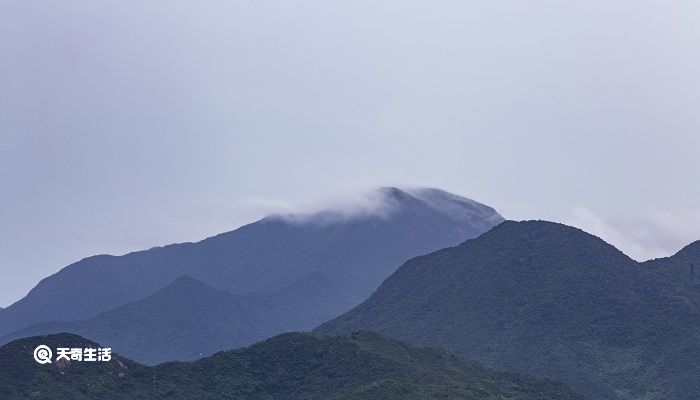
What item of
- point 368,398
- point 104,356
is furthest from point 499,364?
point 104,356

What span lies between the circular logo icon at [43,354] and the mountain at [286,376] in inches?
37.3

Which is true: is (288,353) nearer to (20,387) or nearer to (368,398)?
(368,398)

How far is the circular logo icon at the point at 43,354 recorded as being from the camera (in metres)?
136

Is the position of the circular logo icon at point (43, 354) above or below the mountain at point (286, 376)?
above

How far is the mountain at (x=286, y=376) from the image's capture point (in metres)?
131

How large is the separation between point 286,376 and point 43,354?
35312 mm

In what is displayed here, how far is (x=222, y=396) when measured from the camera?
455 ft

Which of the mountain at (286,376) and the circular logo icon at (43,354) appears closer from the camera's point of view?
the mountain at (286,376)

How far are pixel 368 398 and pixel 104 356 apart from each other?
39496mm

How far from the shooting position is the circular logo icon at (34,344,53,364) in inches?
5336

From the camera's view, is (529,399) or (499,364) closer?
(529,399)

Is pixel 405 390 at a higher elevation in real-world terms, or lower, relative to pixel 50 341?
lower

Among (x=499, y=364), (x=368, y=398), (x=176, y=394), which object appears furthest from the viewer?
(x=499, y=364)

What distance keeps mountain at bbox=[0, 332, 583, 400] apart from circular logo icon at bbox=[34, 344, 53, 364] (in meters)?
0.95
